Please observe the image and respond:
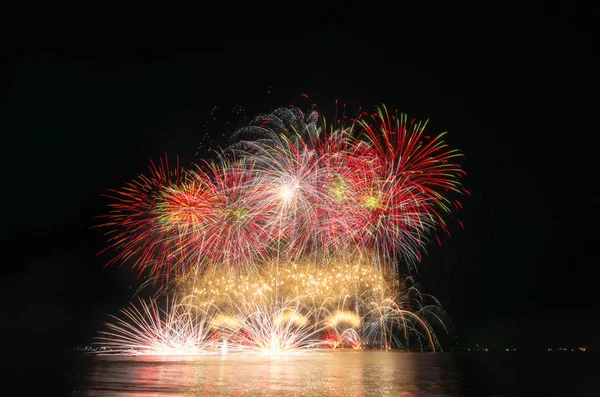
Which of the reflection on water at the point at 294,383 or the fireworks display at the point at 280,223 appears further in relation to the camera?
the fireworks display at the point at 280,223

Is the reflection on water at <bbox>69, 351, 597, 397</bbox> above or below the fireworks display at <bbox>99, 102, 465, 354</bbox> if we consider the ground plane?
below

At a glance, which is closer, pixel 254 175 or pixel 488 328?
pixel 254 175

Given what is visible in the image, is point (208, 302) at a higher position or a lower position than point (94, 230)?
lower

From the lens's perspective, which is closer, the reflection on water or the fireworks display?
the reflection on water

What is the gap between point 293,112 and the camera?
108ft

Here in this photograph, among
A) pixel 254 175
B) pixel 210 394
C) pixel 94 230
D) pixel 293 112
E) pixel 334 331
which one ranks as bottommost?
pixel 210 394

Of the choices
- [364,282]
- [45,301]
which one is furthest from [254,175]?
[45,301]

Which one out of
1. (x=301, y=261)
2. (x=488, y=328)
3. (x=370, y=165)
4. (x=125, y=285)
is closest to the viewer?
(x=370, y=165)

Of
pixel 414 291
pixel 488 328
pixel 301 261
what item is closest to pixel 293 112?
pixel 301 261

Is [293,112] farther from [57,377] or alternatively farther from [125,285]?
[125,285]

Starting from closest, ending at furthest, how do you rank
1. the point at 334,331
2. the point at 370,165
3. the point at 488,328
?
the point at 370,165 → the point at 334,331 → the point at 488,328

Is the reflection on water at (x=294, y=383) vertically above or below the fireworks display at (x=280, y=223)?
below

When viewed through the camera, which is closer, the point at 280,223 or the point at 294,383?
the point at 294,383

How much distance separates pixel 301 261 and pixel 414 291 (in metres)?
12.4
